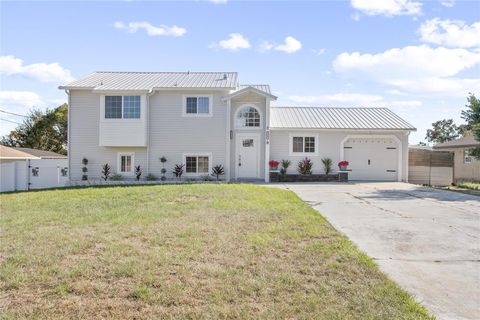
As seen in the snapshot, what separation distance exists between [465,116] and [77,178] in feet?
65.8

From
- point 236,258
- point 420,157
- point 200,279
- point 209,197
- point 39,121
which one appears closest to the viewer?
point 200,279

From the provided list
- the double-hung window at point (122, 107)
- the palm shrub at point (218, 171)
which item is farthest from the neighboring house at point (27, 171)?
the palm shrub at point (218, 171)

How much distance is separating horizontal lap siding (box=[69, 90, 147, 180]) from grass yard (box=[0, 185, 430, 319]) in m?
10.8

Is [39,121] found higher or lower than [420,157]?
higher

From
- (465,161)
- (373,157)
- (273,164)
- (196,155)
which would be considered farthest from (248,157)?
(465,161)

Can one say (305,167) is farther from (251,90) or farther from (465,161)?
(465,161)

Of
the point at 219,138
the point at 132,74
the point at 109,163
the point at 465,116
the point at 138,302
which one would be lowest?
the point at 138,302

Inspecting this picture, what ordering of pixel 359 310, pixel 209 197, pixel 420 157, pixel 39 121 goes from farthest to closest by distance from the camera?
1. pixel 39 121
2. pixel 420 157
3. pixel 209 197
4. pixel 359 310

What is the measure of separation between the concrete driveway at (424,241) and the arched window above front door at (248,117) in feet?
25.8

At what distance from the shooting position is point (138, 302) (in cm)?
349

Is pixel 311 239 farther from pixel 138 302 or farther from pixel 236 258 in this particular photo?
pixel 138 302

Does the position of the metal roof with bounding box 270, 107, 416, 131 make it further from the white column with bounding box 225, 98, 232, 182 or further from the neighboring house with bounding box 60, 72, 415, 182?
the white column with bounding box 225, 98, 232, 182

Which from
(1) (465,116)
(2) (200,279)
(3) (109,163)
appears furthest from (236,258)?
(1) (465,116)

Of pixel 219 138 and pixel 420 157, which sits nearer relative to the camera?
→ pixel 219 138
